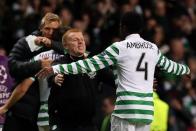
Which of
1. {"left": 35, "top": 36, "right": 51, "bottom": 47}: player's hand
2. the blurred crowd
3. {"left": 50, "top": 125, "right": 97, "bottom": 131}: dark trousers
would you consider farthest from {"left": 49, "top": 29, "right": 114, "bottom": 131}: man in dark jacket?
the blurred crowd

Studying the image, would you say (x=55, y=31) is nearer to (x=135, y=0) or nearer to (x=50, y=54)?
(x=50, y=54)

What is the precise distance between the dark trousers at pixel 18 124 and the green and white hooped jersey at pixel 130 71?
65.7 inches

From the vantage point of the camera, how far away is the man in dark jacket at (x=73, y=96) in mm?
7859

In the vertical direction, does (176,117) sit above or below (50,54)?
below

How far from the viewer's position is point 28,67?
8242 mm

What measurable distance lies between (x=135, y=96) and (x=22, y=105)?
6.09ft

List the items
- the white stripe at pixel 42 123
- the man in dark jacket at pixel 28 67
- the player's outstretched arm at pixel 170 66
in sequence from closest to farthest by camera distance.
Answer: the player's outstretched arm at pixel 170 66
the man in dark jacket at pixel 28 67
the white stripe at pixel 42 123

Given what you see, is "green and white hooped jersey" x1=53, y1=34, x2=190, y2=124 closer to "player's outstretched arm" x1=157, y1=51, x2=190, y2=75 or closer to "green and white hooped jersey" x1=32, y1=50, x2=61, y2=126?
"player's outstretched arm" x1=157, y1=51, x2=190, y2=75

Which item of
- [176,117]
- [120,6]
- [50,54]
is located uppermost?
[120,6]

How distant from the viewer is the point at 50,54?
340 inches

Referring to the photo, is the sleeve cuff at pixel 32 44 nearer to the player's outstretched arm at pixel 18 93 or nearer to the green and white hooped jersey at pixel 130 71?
the player's outstretched arm at pixel 18 93

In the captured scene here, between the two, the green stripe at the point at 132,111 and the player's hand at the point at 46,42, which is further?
the player's hand at the point at 46,42

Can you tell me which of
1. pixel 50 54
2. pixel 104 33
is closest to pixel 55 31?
pixel 50 54

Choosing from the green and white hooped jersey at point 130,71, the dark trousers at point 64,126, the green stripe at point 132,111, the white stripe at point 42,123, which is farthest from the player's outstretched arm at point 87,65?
the white stripe at point 42,123
